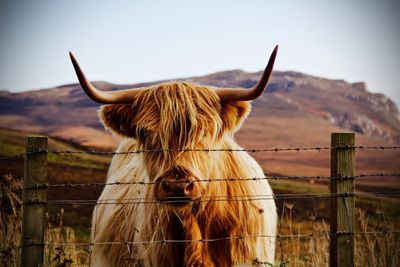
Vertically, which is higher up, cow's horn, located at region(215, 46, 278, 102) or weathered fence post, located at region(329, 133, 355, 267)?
cow's horn, located at region(215, 46, 278, 102)

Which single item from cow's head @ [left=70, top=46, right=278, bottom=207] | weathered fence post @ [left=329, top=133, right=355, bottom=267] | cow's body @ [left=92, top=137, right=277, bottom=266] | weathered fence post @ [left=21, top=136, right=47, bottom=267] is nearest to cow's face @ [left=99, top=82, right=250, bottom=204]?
cow's head @ [left=70, top=46, right=278, bottom=207]

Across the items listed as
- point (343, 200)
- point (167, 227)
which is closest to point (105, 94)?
point (167, 227)

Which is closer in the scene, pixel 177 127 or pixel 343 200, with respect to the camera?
pixel 343 200

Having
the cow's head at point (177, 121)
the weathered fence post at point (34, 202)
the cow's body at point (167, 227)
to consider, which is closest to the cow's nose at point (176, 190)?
the cow's head at point (177, 121)

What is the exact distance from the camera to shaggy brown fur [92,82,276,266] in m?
3.97

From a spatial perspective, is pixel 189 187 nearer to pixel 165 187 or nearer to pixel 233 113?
pixel 165 187

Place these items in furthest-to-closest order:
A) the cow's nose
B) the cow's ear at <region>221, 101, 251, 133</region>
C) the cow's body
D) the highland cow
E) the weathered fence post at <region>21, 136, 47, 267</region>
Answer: the cow's ear at <region>221, 101, 251, 133</region> → the cow's body → the highland cow → the cow's nose → the weathered fence post at <region>21, 136, 47, 267</region>

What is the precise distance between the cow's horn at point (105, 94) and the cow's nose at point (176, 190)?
94 centimetres

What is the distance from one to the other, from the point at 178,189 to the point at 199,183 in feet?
0.75

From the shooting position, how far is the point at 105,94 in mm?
4160

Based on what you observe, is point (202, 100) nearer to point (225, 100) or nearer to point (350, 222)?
point (225, 100)

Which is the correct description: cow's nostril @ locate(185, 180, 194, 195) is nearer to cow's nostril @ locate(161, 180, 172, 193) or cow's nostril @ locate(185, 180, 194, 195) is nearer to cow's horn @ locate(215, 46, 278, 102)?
cow's nostril @ locate(161, 180, 172, 193)

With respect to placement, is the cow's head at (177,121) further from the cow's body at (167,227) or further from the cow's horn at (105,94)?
the cow's body at (167,227)

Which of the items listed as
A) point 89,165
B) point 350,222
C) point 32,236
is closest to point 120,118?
point 32,236
